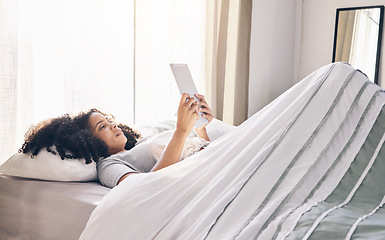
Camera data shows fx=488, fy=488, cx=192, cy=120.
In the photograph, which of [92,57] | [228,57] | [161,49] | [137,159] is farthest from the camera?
[228,57]

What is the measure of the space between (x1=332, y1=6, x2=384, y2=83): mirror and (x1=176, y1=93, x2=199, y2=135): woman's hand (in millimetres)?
2353

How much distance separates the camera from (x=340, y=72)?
1.44 meters

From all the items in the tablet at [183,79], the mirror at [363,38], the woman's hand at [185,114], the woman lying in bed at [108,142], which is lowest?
the woman lying in bed at [108,142]

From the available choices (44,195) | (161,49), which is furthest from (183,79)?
(161,49)

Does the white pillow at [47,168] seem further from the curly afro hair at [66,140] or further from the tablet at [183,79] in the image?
the tablet at [183,79]

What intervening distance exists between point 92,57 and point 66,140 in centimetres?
91

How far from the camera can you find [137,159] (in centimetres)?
185

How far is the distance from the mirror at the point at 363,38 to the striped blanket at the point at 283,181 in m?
2.39

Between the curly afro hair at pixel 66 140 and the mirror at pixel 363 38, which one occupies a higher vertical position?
the mirror at pixel 363 38

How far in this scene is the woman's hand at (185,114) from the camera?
1733 millimetres

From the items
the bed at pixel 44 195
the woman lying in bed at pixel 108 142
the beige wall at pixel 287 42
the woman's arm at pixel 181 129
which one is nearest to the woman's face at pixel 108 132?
the woman lying in bed at pixel 108 142


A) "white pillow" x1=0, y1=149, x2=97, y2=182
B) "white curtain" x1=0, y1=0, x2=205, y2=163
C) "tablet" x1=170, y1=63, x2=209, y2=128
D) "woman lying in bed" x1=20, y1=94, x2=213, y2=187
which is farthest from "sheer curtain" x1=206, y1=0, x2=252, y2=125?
"white pillow" x1=0, y1=149, x2=97, y2=182

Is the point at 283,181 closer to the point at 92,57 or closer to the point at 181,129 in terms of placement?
the point at 181,129

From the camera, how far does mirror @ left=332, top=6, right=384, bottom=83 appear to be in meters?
3.68
